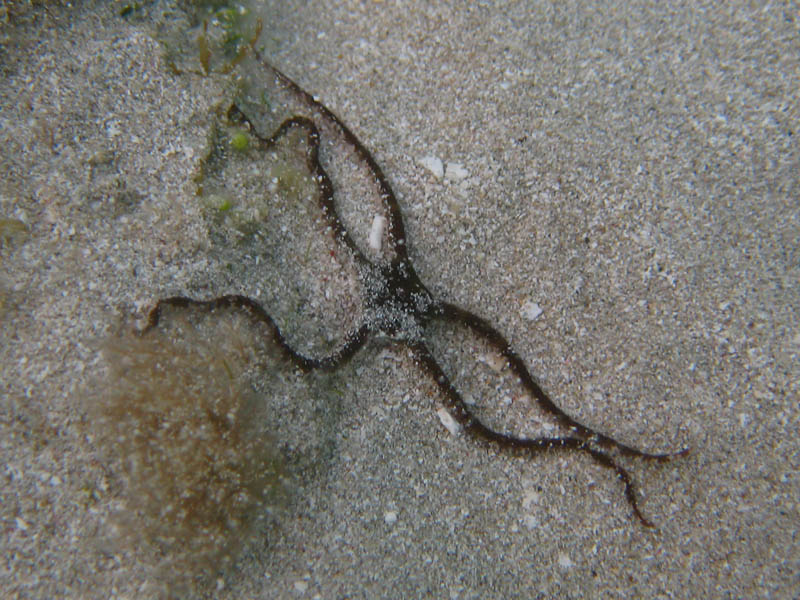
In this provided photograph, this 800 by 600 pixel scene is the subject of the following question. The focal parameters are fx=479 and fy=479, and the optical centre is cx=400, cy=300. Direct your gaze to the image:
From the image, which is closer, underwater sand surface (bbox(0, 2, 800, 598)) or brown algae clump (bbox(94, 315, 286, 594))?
brown algae clump (bbox(94, 315, 286, 594))

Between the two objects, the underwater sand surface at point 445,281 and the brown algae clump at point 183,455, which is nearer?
the brown algae clump at point 183,455

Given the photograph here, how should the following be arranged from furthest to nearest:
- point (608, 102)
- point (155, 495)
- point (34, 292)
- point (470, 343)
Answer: point (608, 102) < point (470, 343) < point (34, 292) < point (155, 495)

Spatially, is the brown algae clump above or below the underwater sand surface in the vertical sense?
below

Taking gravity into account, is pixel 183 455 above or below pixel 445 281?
below

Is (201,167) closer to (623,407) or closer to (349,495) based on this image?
Answer: (349,495)

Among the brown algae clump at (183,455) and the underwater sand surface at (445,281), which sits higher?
the underwater sand surface at (445,281)

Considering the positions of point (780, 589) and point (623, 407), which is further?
point (623, 407)

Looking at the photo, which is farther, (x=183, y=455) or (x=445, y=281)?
(x=445, y=281)

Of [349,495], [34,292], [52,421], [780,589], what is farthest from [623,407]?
[34,292]
